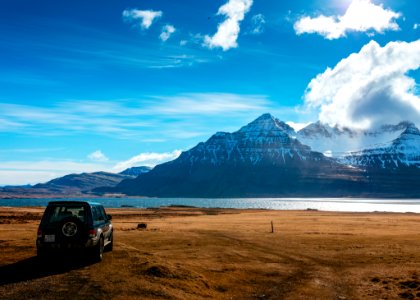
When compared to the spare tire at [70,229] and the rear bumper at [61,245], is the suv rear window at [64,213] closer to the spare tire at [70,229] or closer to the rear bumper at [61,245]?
the spare tire at [70,229]

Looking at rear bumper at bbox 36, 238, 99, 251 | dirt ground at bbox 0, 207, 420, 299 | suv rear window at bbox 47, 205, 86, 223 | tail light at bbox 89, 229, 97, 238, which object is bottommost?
dirt ground at bbox 0, 207, 420, 299

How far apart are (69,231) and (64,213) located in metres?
1.54

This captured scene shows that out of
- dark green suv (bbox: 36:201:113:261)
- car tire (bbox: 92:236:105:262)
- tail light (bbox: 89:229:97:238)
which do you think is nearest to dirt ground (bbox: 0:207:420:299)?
car tire (bbox: 92:236:105:262)

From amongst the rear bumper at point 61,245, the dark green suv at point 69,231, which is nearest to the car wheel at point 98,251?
the dark green suv at point 69,231

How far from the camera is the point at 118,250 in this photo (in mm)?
28031

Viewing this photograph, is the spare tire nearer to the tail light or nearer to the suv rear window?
the tail light

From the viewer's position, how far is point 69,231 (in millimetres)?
22547

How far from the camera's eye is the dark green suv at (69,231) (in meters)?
22.5

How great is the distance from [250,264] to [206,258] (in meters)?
3.25

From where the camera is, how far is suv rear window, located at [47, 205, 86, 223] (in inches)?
915

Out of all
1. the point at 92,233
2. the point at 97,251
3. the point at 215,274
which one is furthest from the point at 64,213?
the point at 215,274

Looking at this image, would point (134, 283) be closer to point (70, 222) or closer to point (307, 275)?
point (70, 222)

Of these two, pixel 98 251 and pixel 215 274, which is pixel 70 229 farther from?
pixel 215 274

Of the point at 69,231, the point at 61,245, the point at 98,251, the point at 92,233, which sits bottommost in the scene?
the point at 98,251
